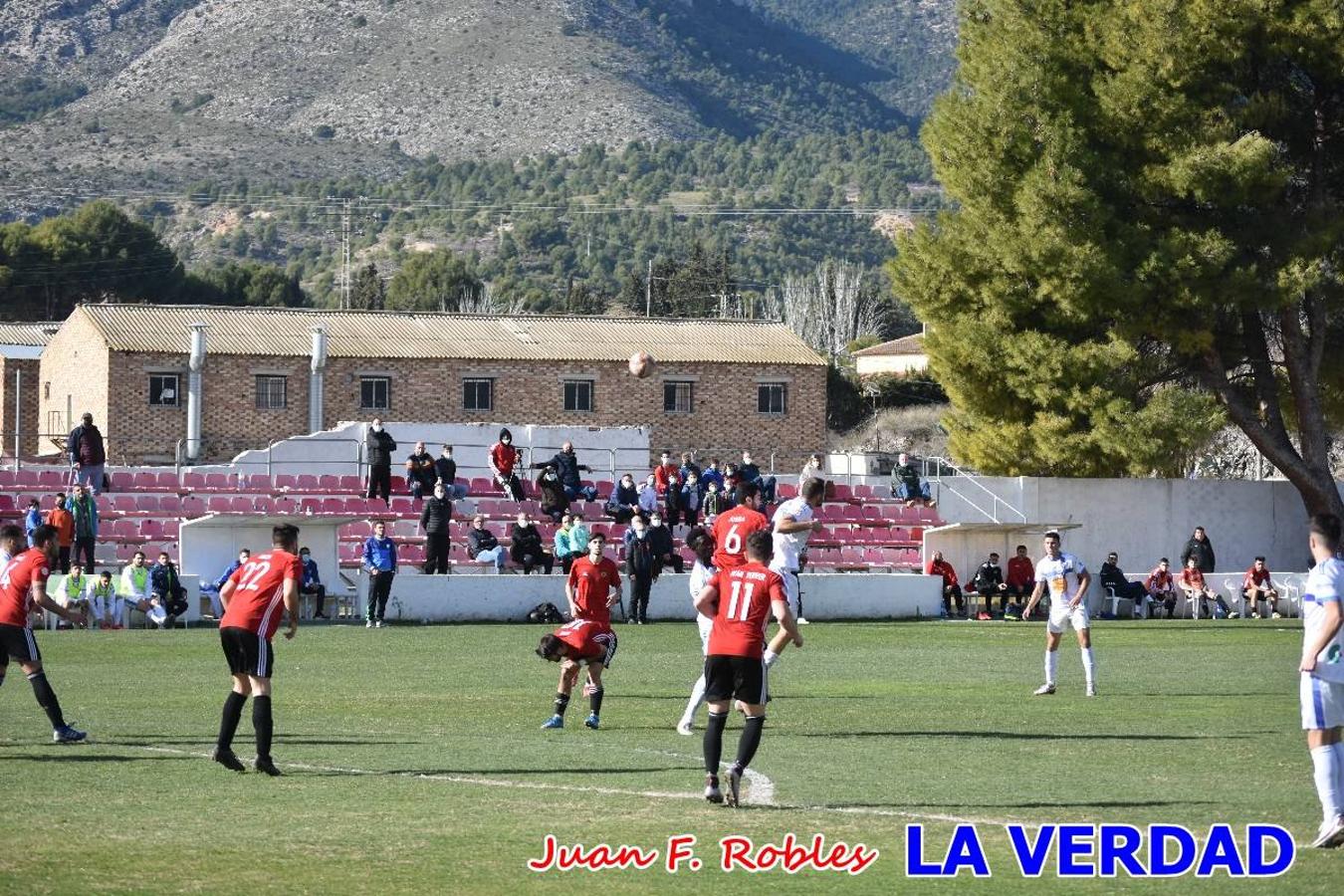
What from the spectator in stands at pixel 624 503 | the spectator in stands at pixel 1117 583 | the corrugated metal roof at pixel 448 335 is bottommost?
the spectator in stands at pixel 1117 583

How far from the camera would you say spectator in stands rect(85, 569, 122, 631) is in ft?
104

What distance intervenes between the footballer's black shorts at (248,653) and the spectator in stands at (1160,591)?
28827 millimetres

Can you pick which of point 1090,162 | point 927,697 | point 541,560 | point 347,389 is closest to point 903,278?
point 1090,162

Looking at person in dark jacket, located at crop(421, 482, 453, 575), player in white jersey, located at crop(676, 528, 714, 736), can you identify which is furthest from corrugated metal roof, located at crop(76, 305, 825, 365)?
player in white jersey, located at crop(676, 528, 714, 736)

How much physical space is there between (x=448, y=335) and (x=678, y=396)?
8.09m

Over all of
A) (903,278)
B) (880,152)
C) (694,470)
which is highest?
(880,152)

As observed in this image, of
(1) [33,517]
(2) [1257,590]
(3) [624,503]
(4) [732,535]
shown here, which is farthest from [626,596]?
(4) [732,535]

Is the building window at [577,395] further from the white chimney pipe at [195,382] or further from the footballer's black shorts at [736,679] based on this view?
the footballer's black shorts at [736,679]

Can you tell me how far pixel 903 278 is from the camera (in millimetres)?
49062

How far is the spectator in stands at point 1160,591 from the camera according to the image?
1559 inches

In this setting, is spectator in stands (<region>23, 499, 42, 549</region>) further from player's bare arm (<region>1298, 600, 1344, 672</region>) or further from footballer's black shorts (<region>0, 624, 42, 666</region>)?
player's bare arm (<region>1298, 600, 1344, 672</region>)

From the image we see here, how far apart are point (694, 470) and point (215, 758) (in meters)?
27.5

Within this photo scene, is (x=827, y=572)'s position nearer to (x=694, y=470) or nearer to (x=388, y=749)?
(x=694, y=470)

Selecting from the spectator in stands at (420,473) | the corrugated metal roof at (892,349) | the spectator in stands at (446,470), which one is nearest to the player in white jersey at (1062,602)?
the spectator in stands at (446,470)
